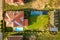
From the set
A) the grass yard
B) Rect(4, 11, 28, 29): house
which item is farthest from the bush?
the grass yard

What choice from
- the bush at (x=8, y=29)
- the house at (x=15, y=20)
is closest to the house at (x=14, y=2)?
the house at (x=15, y=20)

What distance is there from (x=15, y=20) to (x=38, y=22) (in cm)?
19

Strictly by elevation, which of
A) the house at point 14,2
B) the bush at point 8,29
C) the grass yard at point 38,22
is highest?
the house at point 14,2

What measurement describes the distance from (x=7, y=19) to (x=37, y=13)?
259 millimetres

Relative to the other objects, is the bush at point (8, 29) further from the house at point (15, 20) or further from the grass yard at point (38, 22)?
the grass yard at point (38, 22)

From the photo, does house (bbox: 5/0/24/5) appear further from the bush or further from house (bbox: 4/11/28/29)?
the bush

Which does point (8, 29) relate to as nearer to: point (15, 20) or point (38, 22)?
point (15, 20)

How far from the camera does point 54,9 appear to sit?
33.5 inches

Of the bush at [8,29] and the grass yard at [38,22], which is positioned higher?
the grass yard at [38,22]

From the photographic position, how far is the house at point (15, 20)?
0.85 m

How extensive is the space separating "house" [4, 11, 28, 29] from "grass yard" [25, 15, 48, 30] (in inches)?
1.8

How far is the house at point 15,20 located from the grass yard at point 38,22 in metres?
0.05

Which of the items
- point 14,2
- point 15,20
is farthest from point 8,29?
point 14,2

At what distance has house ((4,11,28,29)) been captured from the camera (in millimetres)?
846
